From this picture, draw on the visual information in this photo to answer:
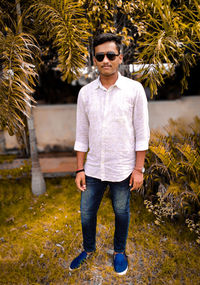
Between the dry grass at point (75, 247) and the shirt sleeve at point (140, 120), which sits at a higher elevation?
the shirt sleeve at point (140, 120)

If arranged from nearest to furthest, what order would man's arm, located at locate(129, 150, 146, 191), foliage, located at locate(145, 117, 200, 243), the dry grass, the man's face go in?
the man's face < man's arm, located at locate(129, 150, 146, 191) < the dry grass < foliage, located at locate(145, 117, 200, 243)

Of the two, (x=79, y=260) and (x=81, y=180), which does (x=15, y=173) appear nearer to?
(x=79, y=260)

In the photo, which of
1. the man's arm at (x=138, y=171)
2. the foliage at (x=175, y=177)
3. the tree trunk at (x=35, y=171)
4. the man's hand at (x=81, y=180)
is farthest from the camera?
the tree trunk at (x=35, y=171)

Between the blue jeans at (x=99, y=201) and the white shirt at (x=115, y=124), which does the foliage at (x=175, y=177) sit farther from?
the white shirt at (x=115, y=124)

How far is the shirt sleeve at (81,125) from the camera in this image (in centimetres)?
174

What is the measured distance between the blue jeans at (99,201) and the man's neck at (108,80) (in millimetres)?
769

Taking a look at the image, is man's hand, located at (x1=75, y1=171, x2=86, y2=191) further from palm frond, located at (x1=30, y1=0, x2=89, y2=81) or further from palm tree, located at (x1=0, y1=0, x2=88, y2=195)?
palm frond, located at (x1=30, y1=0, x2=89, y2=81)

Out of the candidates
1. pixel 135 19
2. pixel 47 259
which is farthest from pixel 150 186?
pixel 135 19

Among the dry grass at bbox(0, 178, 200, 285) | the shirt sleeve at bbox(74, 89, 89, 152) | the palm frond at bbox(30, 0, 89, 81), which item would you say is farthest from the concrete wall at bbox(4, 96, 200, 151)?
the shirt sleeve at bbox(74, 89, 89, 152)

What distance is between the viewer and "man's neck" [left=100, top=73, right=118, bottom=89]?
1.63 meters

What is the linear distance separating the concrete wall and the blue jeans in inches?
138

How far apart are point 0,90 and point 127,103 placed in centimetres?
143

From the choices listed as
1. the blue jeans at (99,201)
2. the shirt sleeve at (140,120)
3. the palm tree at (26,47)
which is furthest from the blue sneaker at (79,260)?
the palm tree at (26,47)

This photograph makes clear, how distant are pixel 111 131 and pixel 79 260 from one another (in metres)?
1.36
